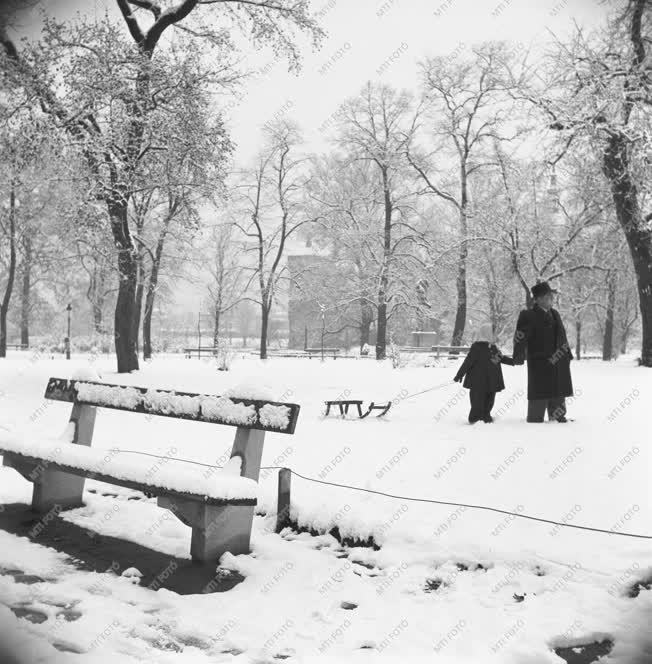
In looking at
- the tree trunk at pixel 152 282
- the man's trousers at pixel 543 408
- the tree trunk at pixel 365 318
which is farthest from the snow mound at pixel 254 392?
the tree trunk at pixel 365 318

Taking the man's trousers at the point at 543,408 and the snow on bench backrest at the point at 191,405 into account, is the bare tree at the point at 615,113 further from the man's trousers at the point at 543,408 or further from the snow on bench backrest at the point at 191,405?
the snow on bench backrest at the point at 191,405

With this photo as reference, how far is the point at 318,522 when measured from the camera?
4.25m

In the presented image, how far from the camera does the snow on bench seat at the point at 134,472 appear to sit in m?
3.39

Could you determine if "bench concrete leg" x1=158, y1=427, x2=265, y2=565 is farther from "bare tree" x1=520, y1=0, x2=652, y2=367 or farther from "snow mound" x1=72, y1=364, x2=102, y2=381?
"bare tree" x1=520, y1=0, x2=652, y2=367

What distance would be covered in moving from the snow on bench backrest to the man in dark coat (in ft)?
14.9

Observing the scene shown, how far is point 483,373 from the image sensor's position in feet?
26.6

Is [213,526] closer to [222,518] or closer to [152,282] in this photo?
[222,518]

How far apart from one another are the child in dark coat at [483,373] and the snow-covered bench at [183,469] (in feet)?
15.6

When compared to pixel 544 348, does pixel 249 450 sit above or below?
below

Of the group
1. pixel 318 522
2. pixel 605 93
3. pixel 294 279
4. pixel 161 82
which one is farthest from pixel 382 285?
pixel 318 522

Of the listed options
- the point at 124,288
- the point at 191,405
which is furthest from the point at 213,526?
the point at 124,288

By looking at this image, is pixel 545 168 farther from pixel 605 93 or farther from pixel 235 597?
pixel 235 597

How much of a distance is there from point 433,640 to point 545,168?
1522 centimetres

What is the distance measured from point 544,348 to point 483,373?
0.89 metres
